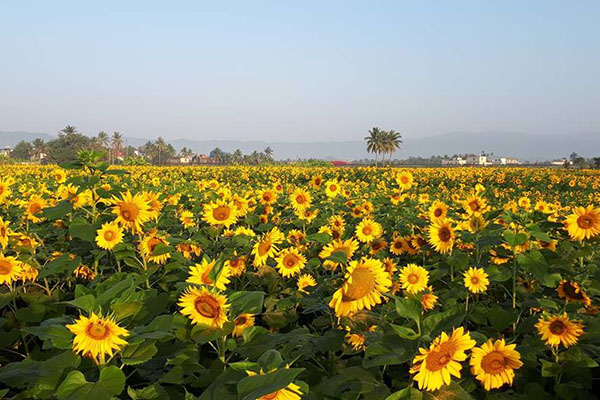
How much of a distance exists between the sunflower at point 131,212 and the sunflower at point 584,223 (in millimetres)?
2937

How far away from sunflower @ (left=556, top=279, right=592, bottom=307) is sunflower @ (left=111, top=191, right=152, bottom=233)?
2723mm

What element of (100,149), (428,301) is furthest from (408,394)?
(100,149)

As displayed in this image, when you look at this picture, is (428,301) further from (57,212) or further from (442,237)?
(57,212)

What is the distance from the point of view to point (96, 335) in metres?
1.37

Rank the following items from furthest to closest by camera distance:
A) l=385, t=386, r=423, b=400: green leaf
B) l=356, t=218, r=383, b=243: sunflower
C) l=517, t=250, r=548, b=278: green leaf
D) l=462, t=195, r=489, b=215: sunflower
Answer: l=356, t=218, r=383, b=243: sunflower, l=462, t=195, r=489, b=215: sunflower, l=517, t=250, r=548, b=278: green leaf, l=385, t=386, r=423, b=400: green leaf

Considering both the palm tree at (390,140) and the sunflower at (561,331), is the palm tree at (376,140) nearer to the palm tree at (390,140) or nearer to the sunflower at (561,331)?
the palm tree at (390,140)

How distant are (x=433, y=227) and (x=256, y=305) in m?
2.23

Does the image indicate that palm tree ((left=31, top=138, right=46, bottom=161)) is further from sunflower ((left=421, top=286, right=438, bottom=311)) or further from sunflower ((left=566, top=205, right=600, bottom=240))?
sunflower ((left=566, top=205, right=600, bottom=240))

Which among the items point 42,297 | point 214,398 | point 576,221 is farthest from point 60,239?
point 576,221

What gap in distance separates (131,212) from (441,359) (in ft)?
7.56

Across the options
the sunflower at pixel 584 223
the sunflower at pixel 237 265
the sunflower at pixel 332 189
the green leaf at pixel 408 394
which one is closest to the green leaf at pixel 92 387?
the green leaf at pixel 408 394

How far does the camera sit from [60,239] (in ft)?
13.1

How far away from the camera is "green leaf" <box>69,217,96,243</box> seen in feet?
9.41

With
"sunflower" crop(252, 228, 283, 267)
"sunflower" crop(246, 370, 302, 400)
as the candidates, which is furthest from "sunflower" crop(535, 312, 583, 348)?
"sunflower" crop(252, 228, 283, 267)
